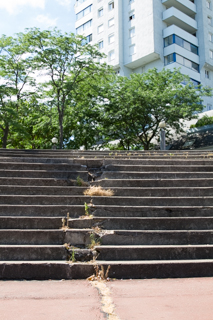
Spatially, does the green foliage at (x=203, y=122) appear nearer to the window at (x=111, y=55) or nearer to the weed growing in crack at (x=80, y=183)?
the weed growing in crack at (x=80, y=183)

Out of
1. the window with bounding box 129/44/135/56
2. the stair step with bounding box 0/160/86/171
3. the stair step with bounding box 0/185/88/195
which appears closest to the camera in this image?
the stair step with bounding box 0/185/88/195

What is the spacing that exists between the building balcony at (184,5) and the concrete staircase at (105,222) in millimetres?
34752

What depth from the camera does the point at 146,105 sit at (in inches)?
915

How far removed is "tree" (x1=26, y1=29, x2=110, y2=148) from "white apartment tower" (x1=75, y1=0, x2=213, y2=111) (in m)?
14.8

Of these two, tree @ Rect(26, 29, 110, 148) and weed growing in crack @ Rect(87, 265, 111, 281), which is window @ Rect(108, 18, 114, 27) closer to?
tree @ Rect(26, 29, 110, 148)

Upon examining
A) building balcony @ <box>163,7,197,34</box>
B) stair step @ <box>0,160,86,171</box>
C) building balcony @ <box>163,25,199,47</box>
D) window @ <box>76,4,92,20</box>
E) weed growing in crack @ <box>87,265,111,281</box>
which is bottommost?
weed growing in crack @ <box>87,265,111,281</box>

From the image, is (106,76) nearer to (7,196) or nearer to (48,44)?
(48,44)

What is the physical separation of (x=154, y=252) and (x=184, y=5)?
127ft

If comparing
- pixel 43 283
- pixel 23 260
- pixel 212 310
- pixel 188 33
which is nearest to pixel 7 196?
pixel 23 260

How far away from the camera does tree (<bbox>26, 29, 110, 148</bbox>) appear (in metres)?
21.0

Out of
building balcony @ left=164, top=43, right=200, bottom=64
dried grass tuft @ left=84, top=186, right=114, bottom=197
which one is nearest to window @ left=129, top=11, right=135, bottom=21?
building balcony @ left=164, top=43, right=200, bottom=64

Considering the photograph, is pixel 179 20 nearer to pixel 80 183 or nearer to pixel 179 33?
pixel 179 33

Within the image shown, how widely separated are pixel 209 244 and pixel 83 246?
204 cm

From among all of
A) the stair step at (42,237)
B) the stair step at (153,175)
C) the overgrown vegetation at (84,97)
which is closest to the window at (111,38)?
the overgrown vegetation at (84,97)
